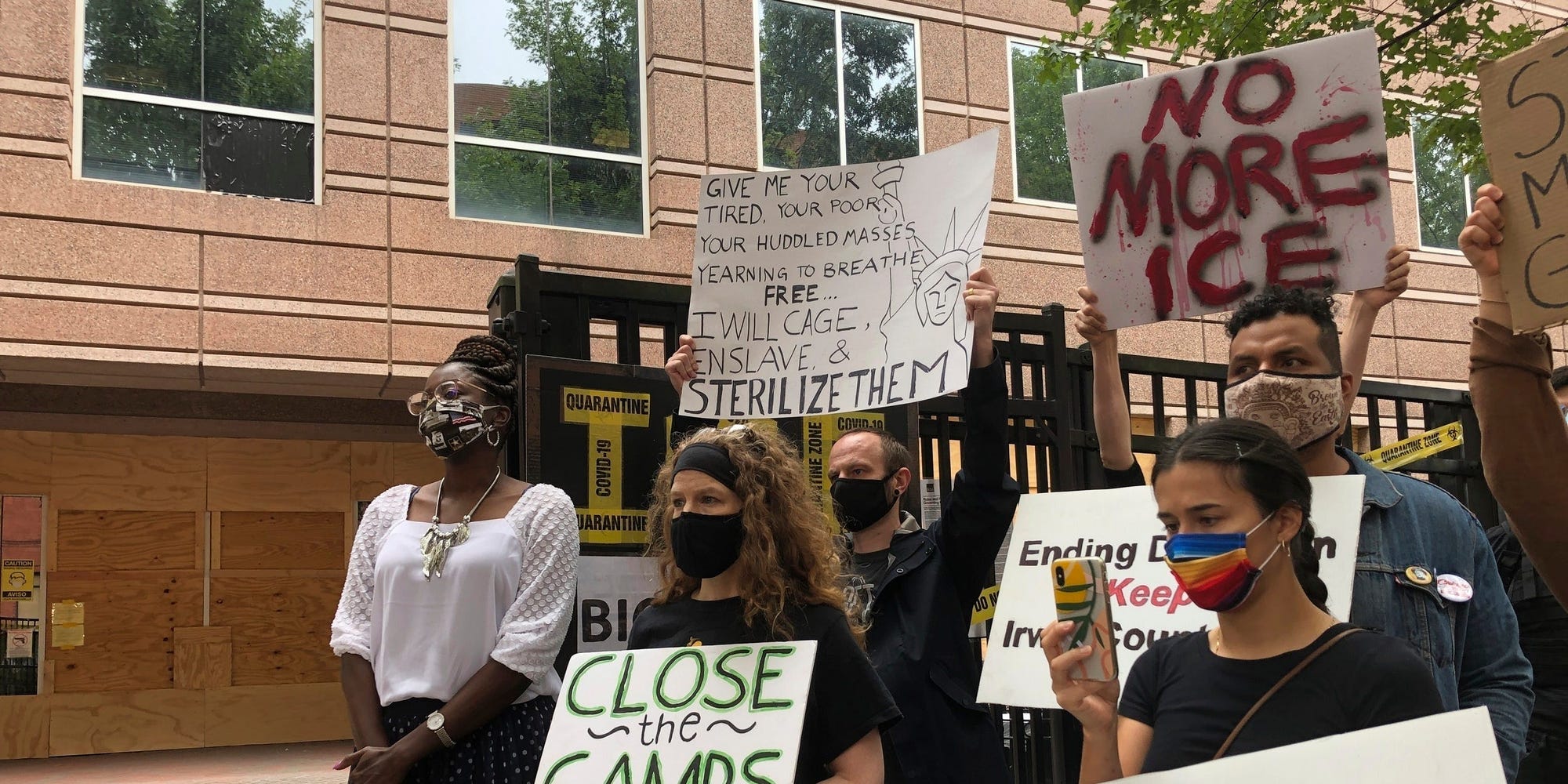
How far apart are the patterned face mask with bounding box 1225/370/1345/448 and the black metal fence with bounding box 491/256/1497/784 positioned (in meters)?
0.96

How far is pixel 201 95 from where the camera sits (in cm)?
1129

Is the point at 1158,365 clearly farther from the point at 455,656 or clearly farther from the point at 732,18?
the point at 732,18

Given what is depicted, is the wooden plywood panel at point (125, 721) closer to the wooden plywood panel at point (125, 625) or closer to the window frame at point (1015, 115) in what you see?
the wooden plywood panel at point (125, 625)

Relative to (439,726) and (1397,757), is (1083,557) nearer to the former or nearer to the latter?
(1397,757)

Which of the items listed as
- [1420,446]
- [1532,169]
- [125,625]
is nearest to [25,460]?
[125,625]

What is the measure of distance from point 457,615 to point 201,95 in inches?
356

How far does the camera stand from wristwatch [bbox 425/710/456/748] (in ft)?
11.9

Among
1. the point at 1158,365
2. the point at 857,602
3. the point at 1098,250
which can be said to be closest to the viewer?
the point at 857,602

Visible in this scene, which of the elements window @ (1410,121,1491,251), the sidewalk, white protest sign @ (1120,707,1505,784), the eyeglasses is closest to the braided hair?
the eyeglasses

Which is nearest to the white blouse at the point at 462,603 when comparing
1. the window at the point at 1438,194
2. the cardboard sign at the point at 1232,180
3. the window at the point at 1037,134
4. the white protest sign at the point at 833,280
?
the white protest sign at the point at 833,280

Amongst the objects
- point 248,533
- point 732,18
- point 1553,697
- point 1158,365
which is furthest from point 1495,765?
point 248,533

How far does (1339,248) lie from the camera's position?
3.58 m

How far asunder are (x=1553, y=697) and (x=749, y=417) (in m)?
2.83

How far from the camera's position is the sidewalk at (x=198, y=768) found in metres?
11.0
